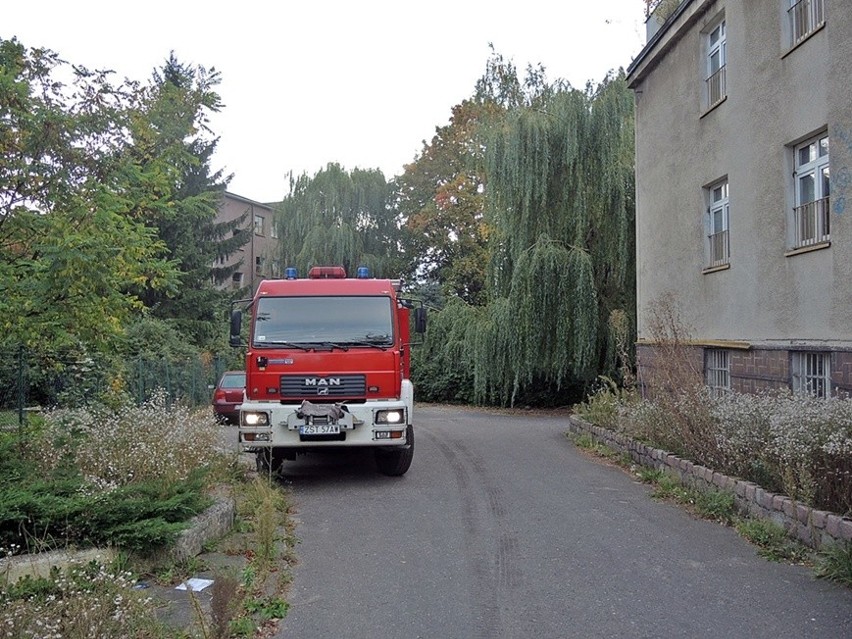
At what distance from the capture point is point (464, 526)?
806 centimetres

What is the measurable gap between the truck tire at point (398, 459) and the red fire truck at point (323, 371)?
0.03 m

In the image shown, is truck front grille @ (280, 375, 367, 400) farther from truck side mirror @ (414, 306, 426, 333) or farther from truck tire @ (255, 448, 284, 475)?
truck side mirror @ (414, 306, 426, 333)

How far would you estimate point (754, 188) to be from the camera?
1234cm

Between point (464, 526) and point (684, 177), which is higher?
point (684, 177)

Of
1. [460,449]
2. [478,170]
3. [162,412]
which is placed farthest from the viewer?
[478,170]

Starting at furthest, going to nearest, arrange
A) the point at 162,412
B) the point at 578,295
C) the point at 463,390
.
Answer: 1. the point at 463,390
2. the point at 578,295
3. the point at 162,412

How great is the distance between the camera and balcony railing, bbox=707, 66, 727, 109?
44.9 ft

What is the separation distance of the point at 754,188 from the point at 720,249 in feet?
5.96

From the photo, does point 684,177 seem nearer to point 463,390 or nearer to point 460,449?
point 460,449

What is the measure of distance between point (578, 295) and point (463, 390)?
9925 mm

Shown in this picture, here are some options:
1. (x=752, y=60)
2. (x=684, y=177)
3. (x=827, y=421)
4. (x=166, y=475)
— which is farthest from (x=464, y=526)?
(x=684, y=177)

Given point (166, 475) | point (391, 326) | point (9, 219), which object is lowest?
point (166, 475)

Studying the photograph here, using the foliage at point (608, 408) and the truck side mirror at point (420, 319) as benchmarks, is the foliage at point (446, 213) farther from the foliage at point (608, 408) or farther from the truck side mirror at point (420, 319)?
the truck side mirror at point (420, 319)

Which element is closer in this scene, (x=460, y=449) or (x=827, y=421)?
(x=827, y=421)
